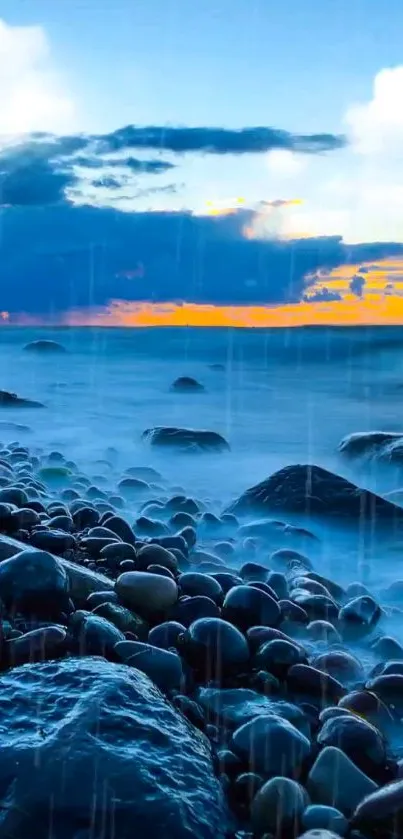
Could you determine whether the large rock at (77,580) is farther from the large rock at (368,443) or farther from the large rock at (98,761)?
the large rock at (368,443)

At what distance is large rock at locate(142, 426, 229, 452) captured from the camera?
10578 mm

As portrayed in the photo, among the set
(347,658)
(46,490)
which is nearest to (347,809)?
(347,658)

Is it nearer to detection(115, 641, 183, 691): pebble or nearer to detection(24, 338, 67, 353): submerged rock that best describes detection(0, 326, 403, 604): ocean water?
detection(24, 338, 67, 353): submerged rock

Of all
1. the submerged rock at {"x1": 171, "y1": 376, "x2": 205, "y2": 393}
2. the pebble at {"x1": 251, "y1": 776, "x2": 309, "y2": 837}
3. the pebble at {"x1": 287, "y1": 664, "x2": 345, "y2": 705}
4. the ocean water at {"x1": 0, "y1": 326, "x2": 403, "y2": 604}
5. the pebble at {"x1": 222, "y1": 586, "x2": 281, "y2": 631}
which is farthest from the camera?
the submerged rock at {"x1": 171, "y1": 376, "x2": 205, "y2": 393}

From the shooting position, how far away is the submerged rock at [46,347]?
3122cm

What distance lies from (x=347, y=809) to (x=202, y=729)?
547 mm

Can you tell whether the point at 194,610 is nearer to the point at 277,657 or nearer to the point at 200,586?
the point at 200,586

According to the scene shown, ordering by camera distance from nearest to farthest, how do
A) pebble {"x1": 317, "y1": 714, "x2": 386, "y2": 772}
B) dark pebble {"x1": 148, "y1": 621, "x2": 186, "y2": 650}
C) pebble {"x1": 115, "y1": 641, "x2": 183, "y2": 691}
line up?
pebble {"x1": 317, "y1": 714, "x2": 386, "y2": 772}, pebble {"x1": 115, "y1": 641, "x2": 183, "y2": 691}, dark pebble {"x1": 148, "y1": 621, "x2": 186, "y2": 650}

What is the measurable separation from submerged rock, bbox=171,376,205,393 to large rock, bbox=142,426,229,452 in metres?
8.92

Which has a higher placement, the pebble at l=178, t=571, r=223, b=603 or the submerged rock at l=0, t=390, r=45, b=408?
the submerged rock at l=0, t=390, r=45, b=408

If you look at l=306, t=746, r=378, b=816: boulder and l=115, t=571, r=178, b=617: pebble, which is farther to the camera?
l=115, t=571, r=178, b=617: pebble

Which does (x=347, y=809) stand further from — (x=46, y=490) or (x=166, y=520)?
(x=46, y=490)

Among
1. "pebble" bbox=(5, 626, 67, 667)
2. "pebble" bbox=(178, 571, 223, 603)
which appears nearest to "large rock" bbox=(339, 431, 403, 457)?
"pebble" bbox=(178, 571, 223, 603)

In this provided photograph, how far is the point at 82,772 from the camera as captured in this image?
1.90 m
